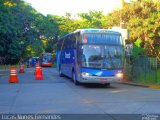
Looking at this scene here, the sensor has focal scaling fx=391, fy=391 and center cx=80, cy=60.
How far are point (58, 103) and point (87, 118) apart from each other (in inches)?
137

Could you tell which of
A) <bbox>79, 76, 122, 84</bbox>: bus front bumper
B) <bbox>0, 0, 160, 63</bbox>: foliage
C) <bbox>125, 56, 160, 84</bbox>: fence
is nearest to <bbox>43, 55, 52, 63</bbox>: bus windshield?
<bbox>0, 0, 160, 63</bbox>: foliage

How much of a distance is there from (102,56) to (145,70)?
5286 mm

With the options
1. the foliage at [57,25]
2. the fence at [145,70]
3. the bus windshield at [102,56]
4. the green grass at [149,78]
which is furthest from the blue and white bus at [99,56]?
the foliage at [57,25]

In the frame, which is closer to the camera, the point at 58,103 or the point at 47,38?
the point at 58,103

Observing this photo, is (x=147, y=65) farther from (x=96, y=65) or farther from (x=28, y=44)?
(x=28, y=44)

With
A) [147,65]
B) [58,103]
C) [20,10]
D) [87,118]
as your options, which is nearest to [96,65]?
[147,65]

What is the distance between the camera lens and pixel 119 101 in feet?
51.4

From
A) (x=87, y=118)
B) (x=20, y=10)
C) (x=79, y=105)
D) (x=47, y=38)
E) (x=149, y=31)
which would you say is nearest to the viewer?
(x=87, y=118)

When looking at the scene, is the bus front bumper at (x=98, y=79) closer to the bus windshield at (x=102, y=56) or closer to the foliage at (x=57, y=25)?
the bus windshield at (x=102, y=56)

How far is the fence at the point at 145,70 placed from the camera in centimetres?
2539

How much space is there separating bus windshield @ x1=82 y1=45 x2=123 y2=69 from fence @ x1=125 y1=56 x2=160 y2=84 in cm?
417

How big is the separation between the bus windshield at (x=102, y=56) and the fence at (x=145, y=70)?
4172 millimetres

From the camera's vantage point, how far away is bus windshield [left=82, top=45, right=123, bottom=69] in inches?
856

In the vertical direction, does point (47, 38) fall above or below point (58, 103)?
above
